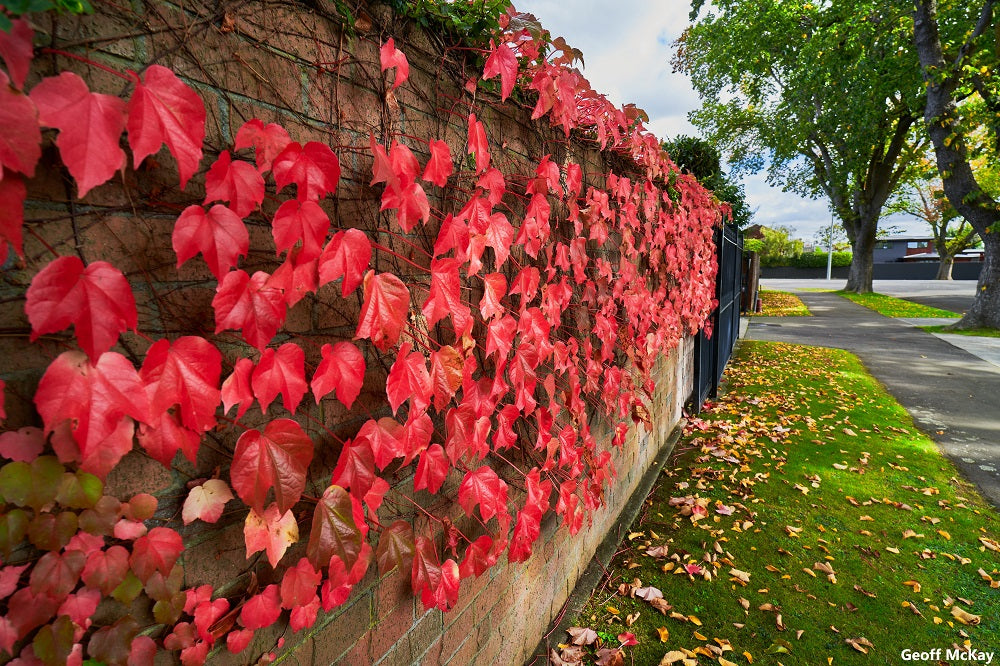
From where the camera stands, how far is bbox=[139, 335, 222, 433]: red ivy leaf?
0.70 m

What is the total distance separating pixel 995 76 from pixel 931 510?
1078 cm

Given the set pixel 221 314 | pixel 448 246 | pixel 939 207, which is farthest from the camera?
pixel 939 207

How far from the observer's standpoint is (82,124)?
58 centimetres

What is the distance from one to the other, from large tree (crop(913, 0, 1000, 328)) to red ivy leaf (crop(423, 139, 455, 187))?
1284 centimetres

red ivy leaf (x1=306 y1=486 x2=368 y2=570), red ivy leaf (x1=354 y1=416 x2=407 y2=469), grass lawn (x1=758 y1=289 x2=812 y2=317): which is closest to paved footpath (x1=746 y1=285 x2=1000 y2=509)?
grass lawn (x1=758 y1=289 x2=812 y2=317)

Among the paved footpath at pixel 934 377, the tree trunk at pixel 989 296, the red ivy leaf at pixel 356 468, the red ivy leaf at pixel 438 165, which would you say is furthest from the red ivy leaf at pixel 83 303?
the tree trunk at pixel 989 296

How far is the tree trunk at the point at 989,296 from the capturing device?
10.2 metres

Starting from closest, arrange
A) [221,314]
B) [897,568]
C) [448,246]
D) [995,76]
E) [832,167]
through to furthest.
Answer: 1. [221,314]
2. [448,246]
3. [897,568]
4. [995,76]
5. [832,167]

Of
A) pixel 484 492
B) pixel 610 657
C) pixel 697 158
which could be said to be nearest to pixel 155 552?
pixel 484 492

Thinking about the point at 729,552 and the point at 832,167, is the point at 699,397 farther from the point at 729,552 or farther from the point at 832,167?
the point at 832,167

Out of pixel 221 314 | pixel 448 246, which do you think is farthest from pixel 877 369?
pixel 221 314

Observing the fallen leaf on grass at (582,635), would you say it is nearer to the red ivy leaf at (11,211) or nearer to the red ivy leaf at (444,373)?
the red ivy leaf at (444,373)

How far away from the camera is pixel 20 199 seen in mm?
543

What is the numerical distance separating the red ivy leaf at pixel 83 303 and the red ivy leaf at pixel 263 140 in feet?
1.10
